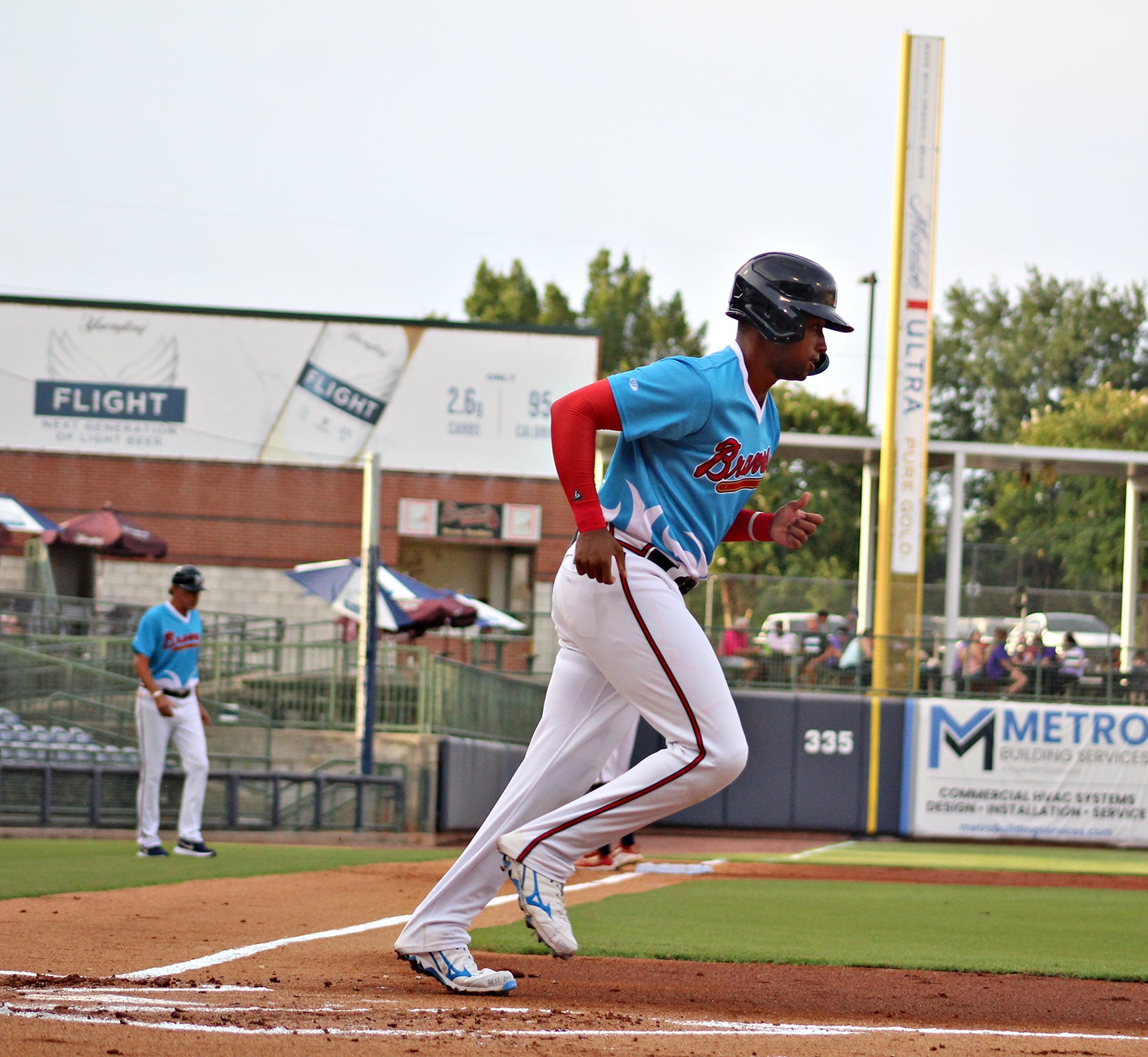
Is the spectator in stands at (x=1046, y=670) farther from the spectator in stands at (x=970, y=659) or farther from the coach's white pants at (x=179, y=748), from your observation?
the coach's white pants at (x=179, y=748)

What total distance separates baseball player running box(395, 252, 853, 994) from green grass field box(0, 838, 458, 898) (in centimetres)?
369

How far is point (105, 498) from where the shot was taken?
31.8 metres

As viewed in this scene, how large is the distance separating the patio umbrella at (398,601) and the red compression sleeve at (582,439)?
41.6ft

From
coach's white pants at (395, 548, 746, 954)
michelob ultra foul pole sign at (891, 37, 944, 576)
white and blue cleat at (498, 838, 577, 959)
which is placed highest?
michelob ultra foul pole sign at (891, 37, 944, 576)

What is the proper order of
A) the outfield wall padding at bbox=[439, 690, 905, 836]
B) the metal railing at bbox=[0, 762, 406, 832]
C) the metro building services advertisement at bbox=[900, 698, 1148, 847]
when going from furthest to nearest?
the outfield wall padding at bbox=[439, 690, 905, 836] < the metro building services advertisement at bbox=[900, 698, 1148, 847] < the metal railing at bbox=[0, 762, 406, 832]

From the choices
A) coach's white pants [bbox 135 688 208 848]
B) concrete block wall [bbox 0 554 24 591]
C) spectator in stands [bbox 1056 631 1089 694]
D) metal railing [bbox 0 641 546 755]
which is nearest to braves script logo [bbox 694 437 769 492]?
coach's white pants [bbox 135 688 208 848]

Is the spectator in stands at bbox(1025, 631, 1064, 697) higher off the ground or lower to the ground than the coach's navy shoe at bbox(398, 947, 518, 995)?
lower

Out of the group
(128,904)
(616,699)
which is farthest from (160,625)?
(616,699)

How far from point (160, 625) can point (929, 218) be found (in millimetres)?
15800

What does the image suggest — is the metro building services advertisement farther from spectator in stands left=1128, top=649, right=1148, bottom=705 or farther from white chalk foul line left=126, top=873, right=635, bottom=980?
white chalk foul line left=126, top=873, right=635, bottom=980

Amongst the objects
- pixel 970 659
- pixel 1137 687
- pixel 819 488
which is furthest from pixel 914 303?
pixel 819 488

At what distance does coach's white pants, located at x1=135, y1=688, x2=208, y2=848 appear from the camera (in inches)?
413

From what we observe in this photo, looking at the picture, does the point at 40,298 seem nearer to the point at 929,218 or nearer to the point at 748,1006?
the point at 929,218

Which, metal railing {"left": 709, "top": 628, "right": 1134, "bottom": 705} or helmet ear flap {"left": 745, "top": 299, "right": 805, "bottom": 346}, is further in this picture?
metal railing {"left": 709, "top": 628, "right": 1134, "bottom": 705}
